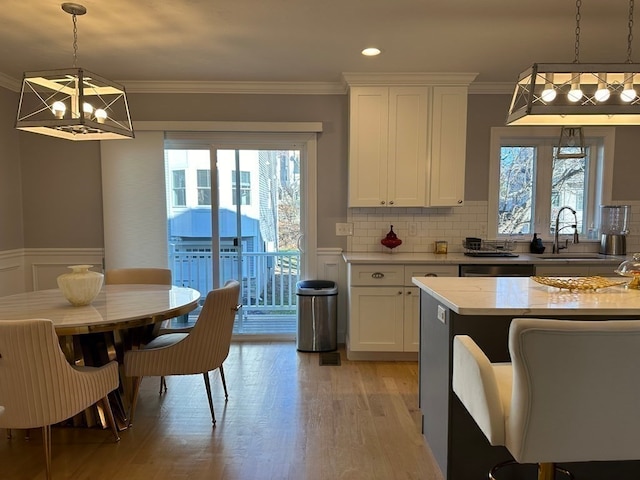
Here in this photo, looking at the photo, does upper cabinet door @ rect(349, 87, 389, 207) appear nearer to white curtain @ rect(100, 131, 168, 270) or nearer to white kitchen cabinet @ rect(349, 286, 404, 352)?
white kitchen cabinet @ rect(349, 286, 404, 352)

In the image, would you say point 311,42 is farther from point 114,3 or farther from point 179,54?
point 114,3

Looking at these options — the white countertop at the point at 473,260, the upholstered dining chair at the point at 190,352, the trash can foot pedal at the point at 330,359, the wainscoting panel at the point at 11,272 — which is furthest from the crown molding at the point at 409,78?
the wainscoting panel at the point at 11,272

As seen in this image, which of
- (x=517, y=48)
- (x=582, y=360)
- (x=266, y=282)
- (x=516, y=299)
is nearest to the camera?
(x=582, y=360)

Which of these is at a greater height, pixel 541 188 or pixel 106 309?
pixel 541 188

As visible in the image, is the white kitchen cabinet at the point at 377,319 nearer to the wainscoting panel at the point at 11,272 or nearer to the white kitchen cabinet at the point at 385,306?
the white kitchen cabinet at the point at 385,306

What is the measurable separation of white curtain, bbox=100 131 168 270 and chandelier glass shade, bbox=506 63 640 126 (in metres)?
3.18

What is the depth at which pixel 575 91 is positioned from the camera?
1.84m

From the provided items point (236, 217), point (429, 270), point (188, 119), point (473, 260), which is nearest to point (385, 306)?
point (429, 270)

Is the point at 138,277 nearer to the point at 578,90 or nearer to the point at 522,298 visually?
the point at 522,298

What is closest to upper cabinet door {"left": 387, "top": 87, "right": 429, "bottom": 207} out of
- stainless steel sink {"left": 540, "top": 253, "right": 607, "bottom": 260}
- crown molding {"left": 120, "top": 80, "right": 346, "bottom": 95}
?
crown molding {"left": 120, "top": 80, "right": 346, "bottom": 95}

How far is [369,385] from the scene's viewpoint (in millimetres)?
3197

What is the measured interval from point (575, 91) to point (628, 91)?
0.79 feet

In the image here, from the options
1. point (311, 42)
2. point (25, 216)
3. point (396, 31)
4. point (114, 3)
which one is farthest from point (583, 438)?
point (25, 216)

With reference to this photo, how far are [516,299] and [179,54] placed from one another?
290cm
